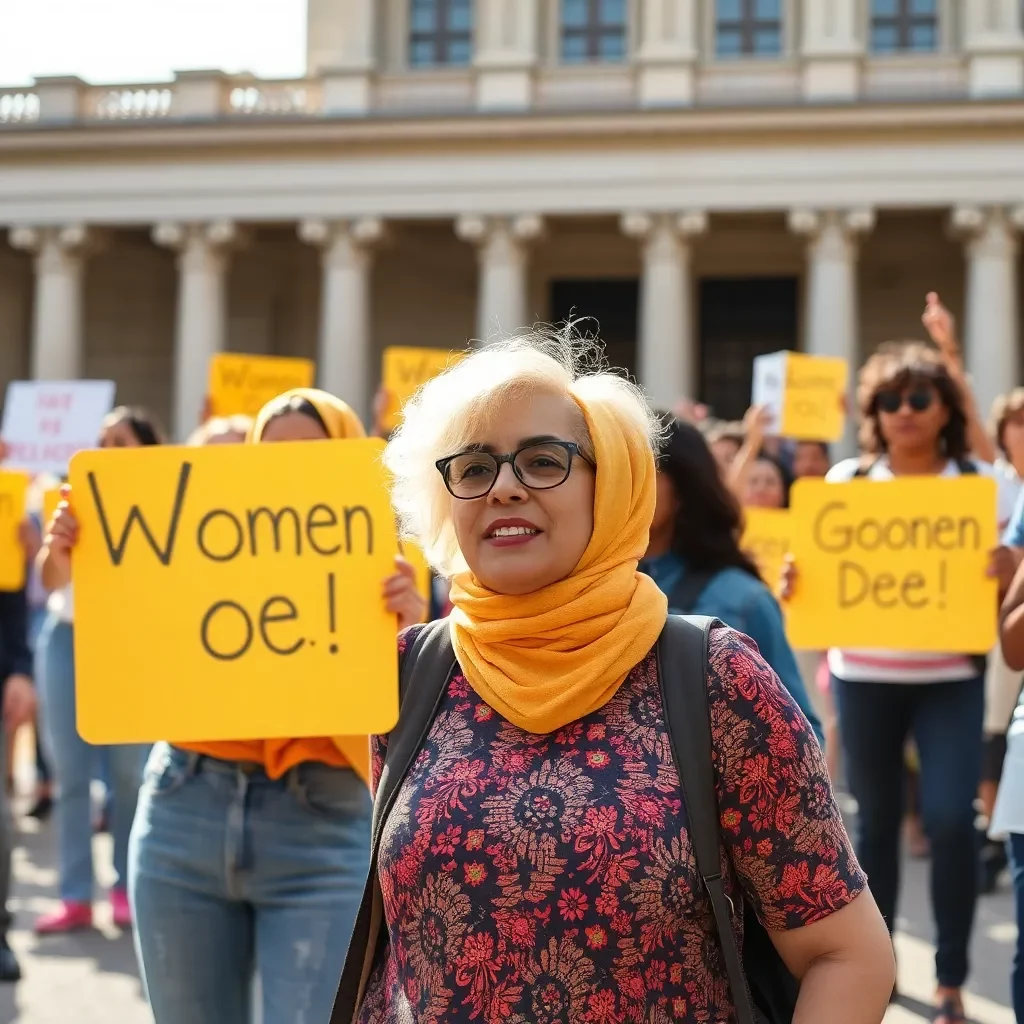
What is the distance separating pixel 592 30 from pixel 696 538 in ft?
99.0

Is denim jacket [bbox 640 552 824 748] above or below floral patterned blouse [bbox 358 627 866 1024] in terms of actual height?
above

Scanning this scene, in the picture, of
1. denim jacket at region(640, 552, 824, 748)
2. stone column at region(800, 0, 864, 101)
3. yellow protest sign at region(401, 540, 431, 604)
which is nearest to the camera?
denim jacket at region(640, 552, 824, 748)

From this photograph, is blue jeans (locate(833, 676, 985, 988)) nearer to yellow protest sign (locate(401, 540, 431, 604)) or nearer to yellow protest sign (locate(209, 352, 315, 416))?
yellow protest sign (locate(401, 540, 431, 604))

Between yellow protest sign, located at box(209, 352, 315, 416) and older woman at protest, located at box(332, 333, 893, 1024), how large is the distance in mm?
10078

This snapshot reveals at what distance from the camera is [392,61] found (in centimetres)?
3253

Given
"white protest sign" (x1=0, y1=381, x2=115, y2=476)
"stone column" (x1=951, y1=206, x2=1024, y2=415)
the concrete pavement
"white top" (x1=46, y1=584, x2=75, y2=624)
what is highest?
"stone column" (x1=951, y1=206, x2=1024, y2=415)

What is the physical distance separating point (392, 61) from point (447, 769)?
106 feet

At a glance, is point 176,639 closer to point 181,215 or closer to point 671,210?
point 671,210

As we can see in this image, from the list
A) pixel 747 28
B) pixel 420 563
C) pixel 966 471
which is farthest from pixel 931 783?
pixel 747 28

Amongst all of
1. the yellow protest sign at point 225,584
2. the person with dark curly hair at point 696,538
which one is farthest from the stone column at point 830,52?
the yellow protest sign at point 225,584

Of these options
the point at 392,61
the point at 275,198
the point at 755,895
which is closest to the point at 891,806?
the point at 755,895

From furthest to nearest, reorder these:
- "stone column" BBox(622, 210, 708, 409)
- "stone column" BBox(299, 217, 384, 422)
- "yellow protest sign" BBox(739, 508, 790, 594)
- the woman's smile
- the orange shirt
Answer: "stone column" BBox(299, 217, 384, 422)
"stone column" BBox(622, 210, 708, 409)
"yellow protest sign" BBox(739, 508, 790, 594)
the orange shirt
the woman's smile

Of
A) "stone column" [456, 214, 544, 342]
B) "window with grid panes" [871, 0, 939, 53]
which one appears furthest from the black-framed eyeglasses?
"window with grid panes" [871, 0, 939, 53]

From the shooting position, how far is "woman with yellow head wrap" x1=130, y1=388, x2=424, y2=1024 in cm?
305
